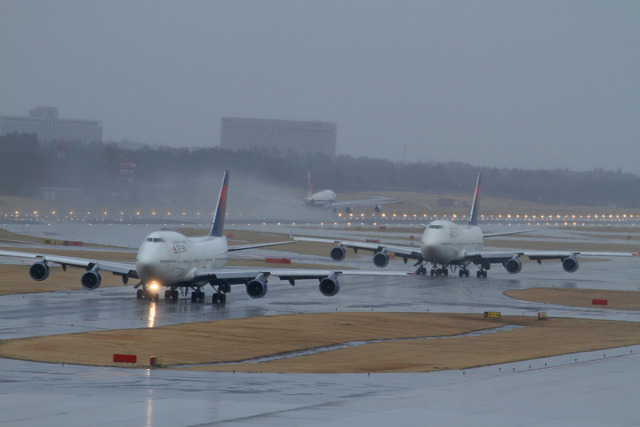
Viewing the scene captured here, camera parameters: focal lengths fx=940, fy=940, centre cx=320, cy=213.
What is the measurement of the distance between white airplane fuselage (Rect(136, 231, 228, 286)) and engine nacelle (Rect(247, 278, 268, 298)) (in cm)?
430

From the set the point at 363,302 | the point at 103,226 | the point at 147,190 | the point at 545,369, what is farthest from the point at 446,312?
the point at 147,190

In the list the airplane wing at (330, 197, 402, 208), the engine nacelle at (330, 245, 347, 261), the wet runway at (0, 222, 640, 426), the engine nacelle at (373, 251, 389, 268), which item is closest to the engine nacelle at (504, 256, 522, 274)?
the engine nacelle at (373, 251, 389, 268)

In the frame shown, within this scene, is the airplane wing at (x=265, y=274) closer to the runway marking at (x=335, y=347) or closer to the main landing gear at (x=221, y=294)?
the main landing gear at (x=221, y=294)

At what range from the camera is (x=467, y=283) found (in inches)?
2788

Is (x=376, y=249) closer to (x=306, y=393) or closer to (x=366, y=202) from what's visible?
(x=306, y=393)

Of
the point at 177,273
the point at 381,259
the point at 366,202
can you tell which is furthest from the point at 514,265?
the point at 366,202

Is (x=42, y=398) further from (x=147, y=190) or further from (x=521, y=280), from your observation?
(x=147, y=190)

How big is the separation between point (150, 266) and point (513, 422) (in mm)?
31192

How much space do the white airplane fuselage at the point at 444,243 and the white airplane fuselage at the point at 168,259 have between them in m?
24.6

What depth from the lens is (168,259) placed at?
166 ft

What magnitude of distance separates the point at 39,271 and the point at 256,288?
41.8 feet

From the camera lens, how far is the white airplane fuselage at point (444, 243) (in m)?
74.4

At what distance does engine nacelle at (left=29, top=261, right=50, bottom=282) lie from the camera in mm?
52656

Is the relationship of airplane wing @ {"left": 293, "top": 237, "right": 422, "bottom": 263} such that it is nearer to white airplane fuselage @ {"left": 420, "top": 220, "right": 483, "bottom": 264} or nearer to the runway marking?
white airplane fuselage @ {"left": 420, "top": 220, "right": 483, "bottom": 264}
